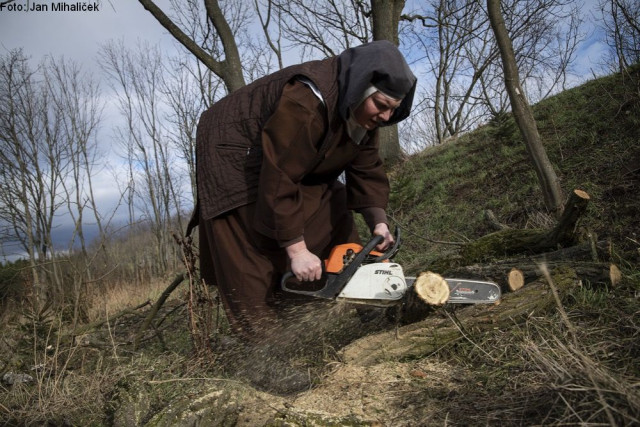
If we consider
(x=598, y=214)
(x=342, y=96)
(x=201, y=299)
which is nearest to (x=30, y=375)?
(x=201, y=299)

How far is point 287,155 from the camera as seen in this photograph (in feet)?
7.29

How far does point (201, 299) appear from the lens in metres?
3.11

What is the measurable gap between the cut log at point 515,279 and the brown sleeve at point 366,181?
2.96ft

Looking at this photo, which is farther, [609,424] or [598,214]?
[598,214]

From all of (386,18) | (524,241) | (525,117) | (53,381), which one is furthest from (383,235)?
(386,18)

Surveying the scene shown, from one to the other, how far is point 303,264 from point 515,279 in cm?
135

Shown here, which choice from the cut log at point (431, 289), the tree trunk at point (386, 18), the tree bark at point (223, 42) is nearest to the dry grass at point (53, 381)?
the cut log at point (431, 289)

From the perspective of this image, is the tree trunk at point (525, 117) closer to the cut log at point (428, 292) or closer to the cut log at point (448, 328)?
the cut log at point (448, 328)

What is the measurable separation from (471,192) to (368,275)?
5512 mm

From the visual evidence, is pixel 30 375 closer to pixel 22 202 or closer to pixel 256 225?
pixel 256 225

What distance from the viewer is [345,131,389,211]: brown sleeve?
2.82m

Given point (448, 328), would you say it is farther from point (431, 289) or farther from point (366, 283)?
point (366, 283)

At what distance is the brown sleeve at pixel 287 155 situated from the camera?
2178 millimetres

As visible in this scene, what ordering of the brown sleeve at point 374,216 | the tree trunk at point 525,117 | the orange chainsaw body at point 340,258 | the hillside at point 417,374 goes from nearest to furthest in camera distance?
the hillside at point 417,374
the orange chainsaw body at point 340,258
the brown sleeve at point 374,216
the tree trunk at point 525,117
